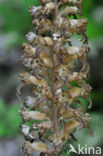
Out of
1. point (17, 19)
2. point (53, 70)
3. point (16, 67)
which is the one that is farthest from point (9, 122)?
point (16, 67)

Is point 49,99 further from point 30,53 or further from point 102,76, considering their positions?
point 102,76

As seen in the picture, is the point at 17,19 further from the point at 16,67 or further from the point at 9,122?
the point at 9,122

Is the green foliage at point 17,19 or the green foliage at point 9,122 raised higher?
the green foliage at point 17,19

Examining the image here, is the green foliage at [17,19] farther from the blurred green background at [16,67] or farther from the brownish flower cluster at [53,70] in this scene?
the brownish flower cluster at [53,70]

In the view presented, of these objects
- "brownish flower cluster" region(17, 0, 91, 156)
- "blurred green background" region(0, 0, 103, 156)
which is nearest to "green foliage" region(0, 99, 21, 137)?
"blurred green background" region(0, 0, 103, 156)

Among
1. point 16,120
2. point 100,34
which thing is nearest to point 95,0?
point 100,34

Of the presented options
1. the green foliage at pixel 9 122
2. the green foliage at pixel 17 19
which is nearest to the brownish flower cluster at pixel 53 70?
the green foliage at pixel 9 122

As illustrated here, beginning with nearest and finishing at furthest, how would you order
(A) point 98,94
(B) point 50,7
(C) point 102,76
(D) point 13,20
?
(B) point 50,7
(A) point 98,94
(C) point 102,76
(D) point 13,20
